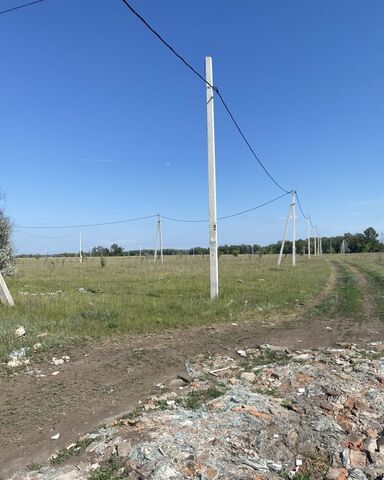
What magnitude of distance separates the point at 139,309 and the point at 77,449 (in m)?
6.83

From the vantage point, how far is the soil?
4.13 metres

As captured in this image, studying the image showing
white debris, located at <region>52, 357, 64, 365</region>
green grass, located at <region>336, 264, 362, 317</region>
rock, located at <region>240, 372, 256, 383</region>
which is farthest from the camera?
green grass, located at <region>336, 264, 362, 317</region>

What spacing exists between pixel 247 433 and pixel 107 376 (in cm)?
255

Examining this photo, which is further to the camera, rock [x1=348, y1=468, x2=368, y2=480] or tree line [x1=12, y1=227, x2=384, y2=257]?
tree line [x1=12, y1=227, x2=384, y2=257]

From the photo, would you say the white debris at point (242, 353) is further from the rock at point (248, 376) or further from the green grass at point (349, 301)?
the green grass at point (349, 301)

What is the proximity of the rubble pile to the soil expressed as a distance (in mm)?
338

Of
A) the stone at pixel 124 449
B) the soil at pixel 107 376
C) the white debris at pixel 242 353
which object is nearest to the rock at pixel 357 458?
the stone at pixel 124 449

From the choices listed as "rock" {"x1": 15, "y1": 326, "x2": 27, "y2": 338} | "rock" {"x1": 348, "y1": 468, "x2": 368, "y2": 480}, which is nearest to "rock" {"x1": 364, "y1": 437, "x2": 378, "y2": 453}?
"rock" {"x1": 348, "y1": 468, "x2": 368, "y2": 480}

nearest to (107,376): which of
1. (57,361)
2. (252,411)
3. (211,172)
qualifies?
(57,361)

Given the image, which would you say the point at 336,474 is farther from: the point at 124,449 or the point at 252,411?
the point at 124,449

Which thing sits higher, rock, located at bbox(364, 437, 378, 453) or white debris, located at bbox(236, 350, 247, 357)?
white debris, located at bbox(236, 350, 247, 357)

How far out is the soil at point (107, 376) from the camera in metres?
4.13

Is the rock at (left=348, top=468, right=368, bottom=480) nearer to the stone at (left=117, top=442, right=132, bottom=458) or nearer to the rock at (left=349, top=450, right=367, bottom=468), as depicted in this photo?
the rock at (left=349, top=450, right=367, bottom=468)

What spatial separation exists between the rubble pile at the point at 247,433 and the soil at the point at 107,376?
0.34m
